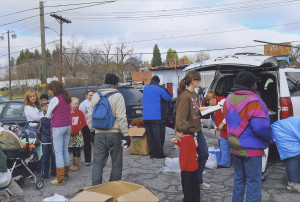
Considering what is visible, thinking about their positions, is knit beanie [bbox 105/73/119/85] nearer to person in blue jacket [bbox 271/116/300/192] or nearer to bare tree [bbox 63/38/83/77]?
person in blue jacket [bbox 271/116/300/192]

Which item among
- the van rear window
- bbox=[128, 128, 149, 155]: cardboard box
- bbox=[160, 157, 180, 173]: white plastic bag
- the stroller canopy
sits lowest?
bbox=[160, 157, 180, 173]: white plastic bag

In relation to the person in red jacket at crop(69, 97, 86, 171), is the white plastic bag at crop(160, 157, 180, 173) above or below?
below

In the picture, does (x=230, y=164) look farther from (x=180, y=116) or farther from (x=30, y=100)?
(x=30, y=100)

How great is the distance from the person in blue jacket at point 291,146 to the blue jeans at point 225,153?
109 centimetres

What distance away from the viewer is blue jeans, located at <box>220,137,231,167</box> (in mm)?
5375

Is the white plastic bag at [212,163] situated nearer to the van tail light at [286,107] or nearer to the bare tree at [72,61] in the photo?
the van tail light at [286,107]

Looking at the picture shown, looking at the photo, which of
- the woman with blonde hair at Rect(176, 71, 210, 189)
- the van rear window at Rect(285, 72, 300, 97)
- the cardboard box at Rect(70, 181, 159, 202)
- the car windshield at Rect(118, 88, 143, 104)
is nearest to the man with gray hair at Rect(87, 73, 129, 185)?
the woman with blonde hair at Rect(176, 71, 210, 189)

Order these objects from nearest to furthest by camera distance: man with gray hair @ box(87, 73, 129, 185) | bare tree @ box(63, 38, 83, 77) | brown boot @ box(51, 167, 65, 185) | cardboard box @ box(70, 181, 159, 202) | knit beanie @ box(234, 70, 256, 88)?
cardboard box @ box(70, 181, 159, 202) < knit beanie @ box(234, 70, 256, 88) < man with gray hair @ box(87, 73, 129, 185) < brown boot @ box(51, 167, 65, 185) < bare tree @ box(63, 38, 83, 77)

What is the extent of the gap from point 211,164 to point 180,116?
1.93m

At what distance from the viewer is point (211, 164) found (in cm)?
565

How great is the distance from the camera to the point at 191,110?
4.27 m

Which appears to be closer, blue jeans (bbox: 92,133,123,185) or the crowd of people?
the crowd of people

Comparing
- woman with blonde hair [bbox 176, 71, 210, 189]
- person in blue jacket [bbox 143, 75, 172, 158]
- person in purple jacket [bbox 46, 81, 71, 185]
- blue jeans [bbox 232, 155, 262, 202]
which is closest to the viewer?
blue jeans [bbox 232, 155, 262, 202]

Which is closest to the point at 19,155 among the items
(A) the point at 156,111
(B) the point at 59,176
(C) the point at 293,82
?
(B) the point at 59,176
